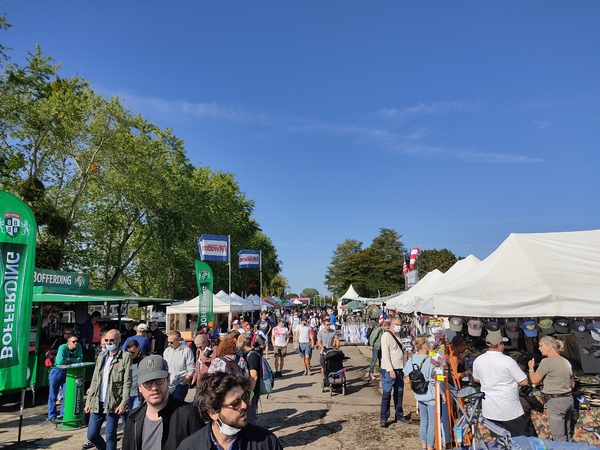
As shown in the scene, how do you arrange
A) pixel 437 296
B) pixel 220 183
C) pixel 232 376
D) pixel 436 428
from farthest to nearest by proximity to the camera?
pixel 220 183
pixel 437 296
pixel 436 428
pixel 232 376

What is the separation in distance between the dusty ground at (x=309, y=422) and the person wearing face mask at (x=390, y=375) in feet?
0.95

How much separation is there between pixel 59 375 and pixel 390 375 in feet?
20.1

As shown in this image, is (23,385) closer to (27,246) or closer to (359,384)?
(27,246)

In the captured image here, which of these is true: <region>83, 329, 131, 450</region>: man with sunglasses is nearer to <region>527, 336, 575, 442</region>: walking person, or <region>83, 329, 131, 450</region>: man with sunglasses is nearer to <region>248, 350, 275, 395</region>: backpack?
<region>248, 350, 275, 395</region>: backpack

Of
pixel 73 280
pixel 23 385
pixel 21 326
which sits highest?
pixel 73 280

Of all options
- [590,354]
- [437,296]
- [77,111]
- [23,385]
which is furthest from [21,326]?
[77,111]

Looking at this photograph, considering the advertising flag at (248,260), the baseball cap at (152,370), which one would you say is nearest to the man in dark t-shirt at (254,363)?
the baseball cap at (152,370)

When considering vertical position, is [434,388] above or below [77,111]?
below

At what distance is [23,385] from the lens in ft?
22.6

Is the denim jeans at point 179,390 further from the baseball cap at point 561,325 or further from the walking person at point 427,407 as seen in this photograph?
the baseball cap at point 561,325

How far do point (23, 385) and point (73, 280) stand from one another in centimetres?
908

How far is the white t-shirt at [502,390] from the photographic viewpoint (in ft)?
16.1

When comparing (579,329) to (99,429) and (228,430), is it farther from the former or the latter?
(99,429)

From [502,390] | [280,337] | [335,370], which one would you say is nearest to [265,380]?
[502,390]
